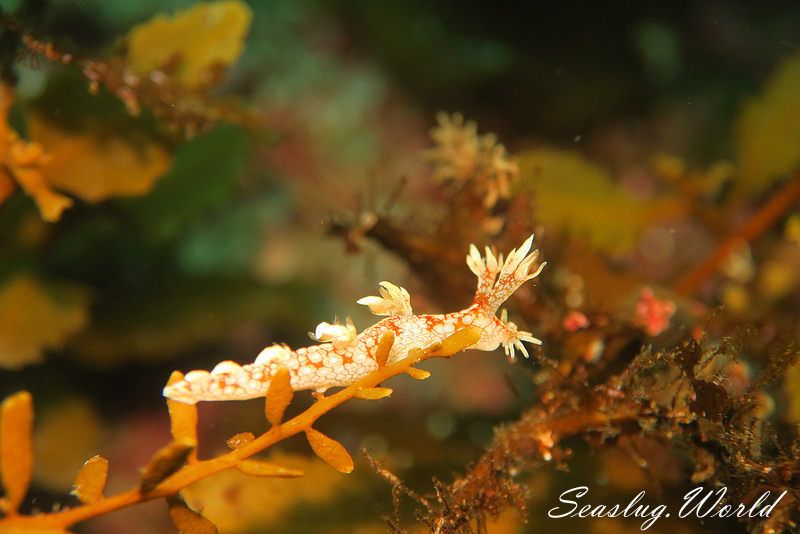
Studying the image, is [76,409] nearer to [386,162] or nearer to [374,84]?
[386,162]

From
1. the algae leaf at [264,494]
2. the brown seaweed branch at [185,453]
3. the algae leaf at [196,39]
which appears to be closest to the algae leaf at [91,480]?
the brown seaweed branch at [185,453]

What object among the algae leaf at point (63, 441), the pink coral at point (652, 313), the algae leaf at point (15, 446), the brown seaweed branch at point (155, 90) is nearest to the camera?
the algae leaf at point (15, 446)

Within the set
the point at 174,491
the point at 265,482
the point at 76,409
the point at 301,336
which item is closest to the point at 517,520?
the point at 265,482

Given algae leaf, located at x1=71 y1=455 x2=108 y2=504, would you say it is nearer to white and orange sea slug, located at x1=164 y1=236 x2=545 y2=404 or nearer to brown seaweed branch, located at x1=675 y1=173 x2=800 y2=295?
white and orange sea slug, located at x1=164 y1=236 x2=545 y2=404

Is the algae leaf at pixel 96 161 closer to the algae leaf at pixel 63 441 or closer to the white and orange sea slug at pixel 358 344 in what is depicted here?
the algae leaf at pixel 63 441

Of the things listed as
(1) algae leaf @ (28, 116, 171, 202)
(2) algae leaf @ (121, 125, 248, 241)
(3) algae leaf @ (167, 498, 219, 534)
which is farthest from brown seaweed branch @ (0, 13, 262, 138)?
(3) algae leaf @ (167, 498, 219, 534)

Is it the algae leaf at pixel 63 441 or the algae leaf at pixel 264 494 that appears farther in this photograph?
the algae leaf at pixel 63 441
